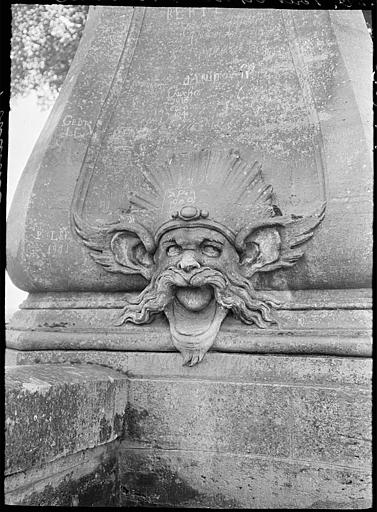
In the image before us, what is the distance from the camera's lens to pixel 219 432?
272 cm

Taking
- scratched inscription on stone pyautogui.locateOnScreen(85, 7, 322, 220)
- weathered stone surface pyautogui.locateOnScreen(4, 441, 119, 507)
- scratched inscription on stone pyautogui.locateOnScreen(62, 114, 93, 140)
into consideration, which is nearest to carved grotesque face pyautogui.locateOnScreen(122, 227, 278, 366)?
scratched inscription on stone pyautogui.locateOnScreen(85, 7, 322, 220)

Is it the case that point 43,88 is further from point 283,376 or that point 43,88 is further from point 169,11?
point 283,376

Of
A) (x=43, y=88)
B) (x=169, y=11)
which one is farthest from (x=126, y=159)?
(x=43, y=88)

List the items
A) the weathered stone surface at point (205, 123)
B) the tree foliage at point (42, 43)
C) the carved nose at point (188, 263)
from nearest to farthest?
the carved nose at point (188, 263) < the weathered stone surface at point (205, 123) < the tree foliage at point (42, 43)

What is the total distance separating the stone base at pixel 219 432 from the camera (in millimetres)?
2494

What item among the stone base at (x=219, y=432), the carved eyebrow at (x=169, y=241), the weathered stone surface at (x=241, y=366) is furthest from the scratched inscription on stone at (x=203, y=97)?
the stone base at (x=219, y=432)

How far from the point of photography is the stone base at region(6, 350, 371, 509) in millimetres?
2494

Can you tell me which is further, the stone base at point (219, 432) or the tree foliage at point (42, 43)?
the tree foliage at point (42, 43)

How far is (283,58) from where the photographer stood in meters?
3.29

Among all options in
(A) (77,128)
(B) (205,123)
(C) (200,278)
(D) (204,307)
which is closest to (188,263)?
(C) (200,278)

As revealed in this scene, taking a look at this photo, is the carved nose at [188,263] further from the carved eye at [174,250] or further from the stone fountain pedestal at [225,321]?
the stone fountain pedestal at [225,321]

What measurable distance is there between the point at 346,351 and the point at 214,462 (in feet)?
2.63

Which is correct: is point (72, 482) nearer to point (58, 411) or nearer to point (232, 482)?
point (58, 411)

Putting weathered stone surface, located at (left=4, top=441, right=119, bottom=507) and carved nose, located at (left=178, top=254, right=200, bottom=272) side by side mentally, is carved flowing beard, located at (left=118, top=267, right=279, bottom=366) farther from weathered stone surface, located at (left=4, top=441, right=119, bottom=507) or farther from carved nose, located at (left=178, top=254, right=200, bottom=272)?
weathered stone surface, located at (left=4, top=441, right=119, bottom=507)
